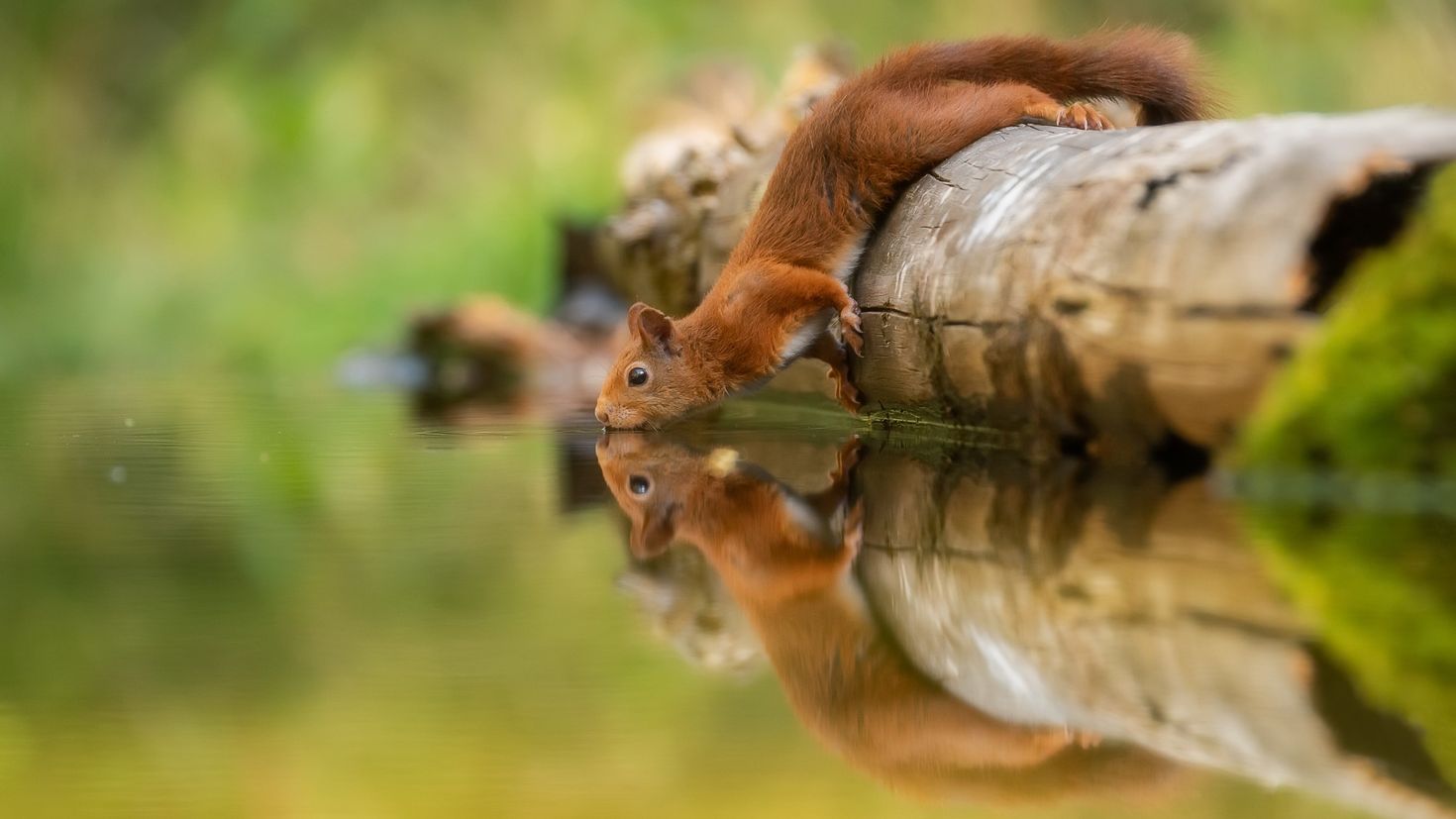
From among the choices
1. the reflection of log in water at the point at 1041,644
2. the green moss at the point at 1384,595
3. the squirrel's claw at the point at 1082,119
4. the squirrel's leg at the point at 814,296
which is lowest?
the green moss at the point at 1384,595

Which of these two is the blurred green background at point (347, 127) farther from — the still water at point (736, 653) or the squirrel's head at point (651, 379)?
the still water at point (736, 653)

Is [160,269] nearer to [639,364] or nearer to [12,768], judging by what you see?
[639,364]

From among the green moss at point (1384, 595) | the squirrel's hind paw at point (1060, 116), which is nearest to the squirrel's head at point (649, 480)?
the green moss at point (1384, 595)

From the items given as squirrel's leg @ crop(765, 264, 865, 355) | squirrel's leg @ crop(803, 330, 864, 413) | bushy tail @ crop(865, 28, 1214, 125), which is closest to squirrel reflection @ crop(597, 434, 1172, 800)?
squirrel's leg @ crop(765, 264, 865, 355)

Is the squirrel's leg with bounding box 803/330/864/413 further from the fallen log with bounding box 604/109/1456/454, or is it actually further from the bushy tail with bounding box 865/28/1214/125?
the bushy tail with bounding box 865/28/1214/125

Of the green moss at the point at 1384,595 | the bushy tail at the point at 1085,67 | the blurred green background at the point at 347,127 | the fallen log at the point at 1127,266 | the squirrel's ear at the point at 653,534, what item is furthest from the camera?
the blurred green background at the point at 347,127

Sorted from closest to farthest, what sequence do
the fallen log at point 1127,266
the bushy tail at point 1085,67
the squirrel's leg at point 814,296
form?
the fallen log at point 1127,266
the squirrel's leg at point 814,296
the bushy tail at point 1085,67

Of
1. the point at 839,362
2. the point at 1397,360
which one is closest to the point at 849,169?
the point at 839,362
